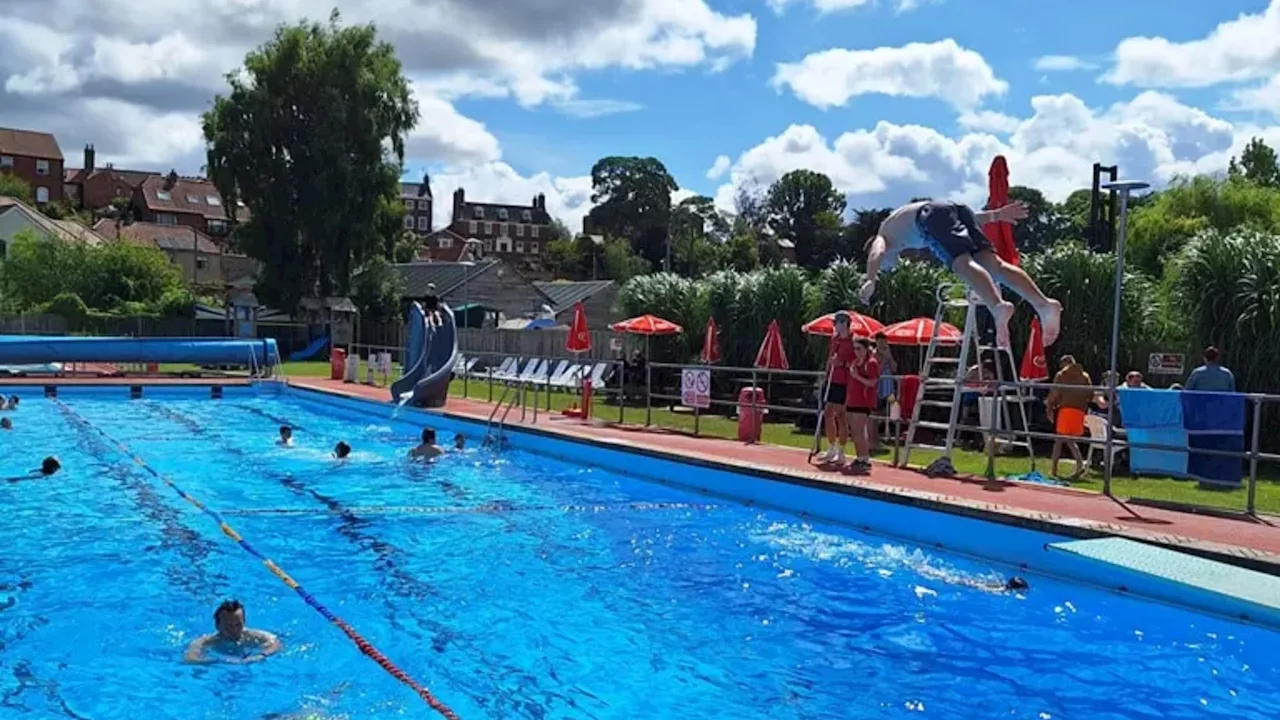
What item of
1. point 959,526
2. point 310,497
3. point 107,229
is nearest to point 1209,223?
point 959,526

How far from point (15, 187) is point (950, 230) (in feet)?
306

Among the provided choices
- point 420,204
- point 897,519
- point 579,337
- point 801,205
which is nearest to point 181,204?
point 420,204

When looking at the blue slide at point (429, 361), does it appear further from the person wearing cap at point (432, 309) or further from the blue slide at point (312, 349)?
the blue slide at point (312, 349)

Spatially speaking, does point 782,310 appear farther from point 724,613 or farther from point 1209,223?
point 1209,223

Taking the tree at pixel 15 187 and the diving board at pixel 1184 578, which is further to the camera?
the tree at pixel 15 187

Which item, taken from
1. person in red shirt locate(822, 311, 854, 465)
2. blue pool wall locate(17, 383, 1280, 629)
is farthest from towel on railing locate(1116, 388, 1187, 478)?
person in red shirt locate(822, 311, 854, 465)

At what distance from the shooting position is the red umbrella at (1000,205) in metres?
12.8

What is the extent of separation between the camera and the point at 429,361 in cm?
2247

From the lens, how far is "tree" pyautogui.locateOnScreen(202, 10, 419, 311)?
46.7m

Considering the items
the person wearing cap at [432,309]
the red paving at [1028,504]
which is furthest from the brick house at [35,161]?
the red paving at [1028,504]

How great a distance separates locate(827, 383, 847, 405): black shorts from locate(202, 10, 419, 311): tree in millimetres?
37987

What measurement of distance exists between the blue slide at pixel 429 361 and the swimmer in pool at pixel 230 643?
49.4ft

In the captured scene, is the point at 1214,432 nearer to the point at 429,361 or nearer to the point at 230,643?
the point at 230,643

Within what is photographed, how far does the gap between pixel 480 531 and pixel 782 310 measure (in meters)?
13.7
